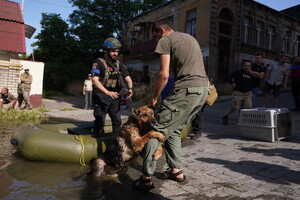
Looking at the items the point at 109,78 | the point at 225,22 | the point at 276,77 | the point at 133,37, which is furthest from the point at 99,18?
the point at 109,78

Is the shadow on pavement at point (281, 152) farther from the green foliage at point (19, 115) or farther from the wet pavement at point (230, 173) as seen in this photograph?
the green foliage at point (19, 115)

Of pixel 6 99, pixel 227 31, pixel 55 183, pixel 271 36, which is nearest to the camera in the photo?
pixel 55 183

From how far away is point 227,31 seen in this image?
19.0 metres

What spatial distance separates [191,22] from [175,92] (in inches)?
703

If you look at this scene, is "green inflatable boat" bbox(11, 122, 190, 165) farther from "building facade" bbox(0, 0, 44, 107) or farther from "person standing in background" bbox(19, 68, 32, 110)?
"building facade" bbox(0, 0, 44, 107)

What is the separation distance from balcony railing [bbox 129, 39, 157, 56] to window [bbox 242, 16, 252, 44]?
7.48m

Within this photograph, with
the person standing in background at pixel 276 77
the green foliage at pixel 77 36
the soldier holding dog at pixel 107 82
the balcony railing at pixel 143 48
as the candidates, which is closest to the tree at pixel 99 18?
the green foliage at pixel 77 36

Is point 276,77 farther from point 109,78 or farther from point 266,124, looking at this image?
point 109,78

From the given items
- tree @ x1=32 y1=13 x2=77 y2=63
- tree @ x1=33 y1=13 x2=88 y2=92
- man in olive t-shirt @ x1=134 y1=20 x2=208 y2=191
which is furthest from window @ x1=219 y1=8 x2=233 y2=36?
man in olive t-shirt @ x1=134 y1=20 x2=208 y2=191

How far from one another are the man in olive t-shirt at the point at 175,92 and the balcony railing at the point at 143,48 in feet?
58.4

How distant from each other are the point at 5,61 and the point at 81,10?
17257mm

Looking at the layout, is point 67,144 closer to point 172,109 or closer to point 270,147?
point 172,109

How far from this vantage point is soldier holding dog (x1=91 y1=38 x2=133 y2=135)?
405cm

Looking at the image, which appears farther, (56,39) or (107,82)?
(56,39)
